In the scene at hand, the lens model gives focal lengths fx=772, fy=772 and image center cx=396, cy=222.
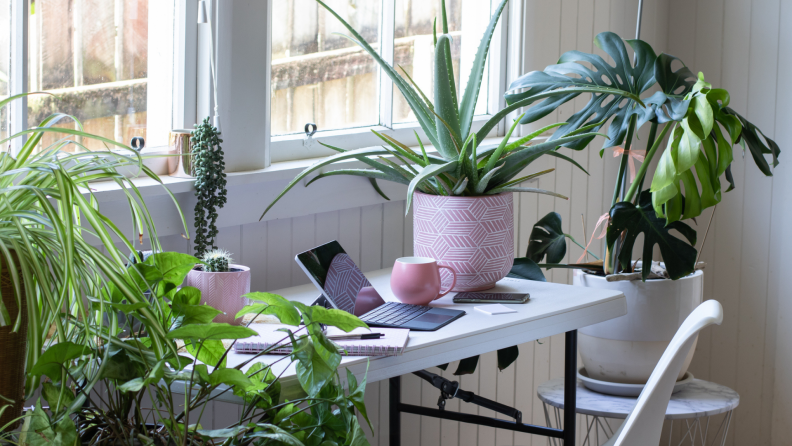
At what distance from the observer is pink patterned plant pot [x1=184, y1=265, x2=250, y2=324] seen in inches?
47.8

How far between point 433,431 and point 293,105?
97cm

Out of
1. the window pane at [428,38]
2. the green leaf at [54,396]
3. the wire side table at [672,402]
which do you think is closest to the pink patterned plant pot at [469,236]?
the wire side table at [672,402]

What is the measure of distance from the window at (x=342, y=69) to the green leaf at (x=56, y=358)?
3.29 ft

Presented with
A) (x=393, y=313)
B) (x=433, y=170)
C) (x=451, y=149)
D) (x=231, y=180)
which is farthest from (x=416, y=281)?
(x=231, y=180)

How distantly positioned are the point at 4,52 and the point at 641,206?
1.36 metres

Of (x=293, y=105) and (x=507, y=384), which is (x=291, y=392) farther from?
(x=507, y=384)

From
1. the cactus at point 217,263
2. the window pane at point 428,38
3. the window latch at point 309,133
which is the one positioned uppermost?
the window pane at point 428,38

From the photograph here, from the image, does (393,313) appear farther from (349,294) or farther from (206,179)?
(206,179)

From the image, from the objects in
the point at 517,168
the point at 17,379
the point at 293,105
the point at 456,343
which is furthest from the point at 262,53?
the point at 17,379

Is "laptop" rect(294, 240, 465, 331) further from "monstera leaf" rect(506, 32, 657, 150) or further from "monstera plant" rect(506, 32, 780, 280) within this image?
"monstera leaf" rect(506, 32, 657, 150)

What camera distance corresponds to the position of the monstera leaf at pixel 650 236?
1.72 metres

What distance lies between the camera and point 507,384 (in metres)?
2.34

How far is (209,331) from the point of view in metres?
0.77

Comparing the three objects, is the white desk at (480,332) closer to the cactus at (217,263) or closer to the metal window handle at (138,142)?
the cactus at (217,263)
